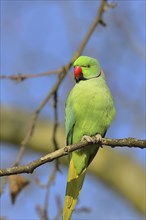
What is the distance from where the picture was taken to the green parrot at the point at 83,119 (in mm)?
3111

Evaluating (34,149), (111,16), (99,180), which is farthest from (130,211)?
(111,16)

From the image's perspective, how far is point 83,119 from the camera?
10.4ft

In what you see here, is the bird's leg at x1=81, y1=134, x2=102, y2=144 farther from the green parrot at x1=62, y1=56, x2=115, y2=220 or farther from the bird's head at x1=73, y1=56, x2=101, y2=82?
the bird's head at x1=73, y1=56, x2=101, y2=82

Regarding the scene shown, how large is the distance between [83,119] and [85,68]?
1.14 ft

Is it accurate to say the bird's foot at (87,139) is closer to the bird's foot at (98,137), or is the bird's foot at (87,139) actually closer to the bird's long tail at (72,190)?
the bird's foot at (98,137)

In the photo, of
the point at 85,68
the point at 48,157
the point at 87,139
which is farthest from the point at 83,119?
the point at 48,157

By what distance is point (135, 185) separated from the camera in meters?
6.12

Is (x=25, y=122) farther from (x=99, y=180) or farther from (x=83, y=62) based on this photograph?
(x=83, y=62)

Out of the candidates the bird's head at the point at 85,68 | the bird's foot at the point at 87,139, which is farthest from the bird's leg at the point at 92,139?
the bird's head at the point at 85,68

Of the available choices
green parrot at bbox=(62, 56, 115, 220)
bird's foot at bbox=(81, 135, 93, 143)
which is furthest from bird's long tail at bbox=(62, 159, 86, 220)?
bird's foot at bbox=(81, 135, 93, 143)

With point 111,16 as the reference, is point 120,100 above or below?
below

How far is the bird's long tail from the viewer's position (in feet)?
10.2

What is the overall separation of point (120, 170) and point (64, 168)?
681 mm

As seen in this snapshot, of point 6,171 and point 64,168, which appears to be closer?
point 6,171
